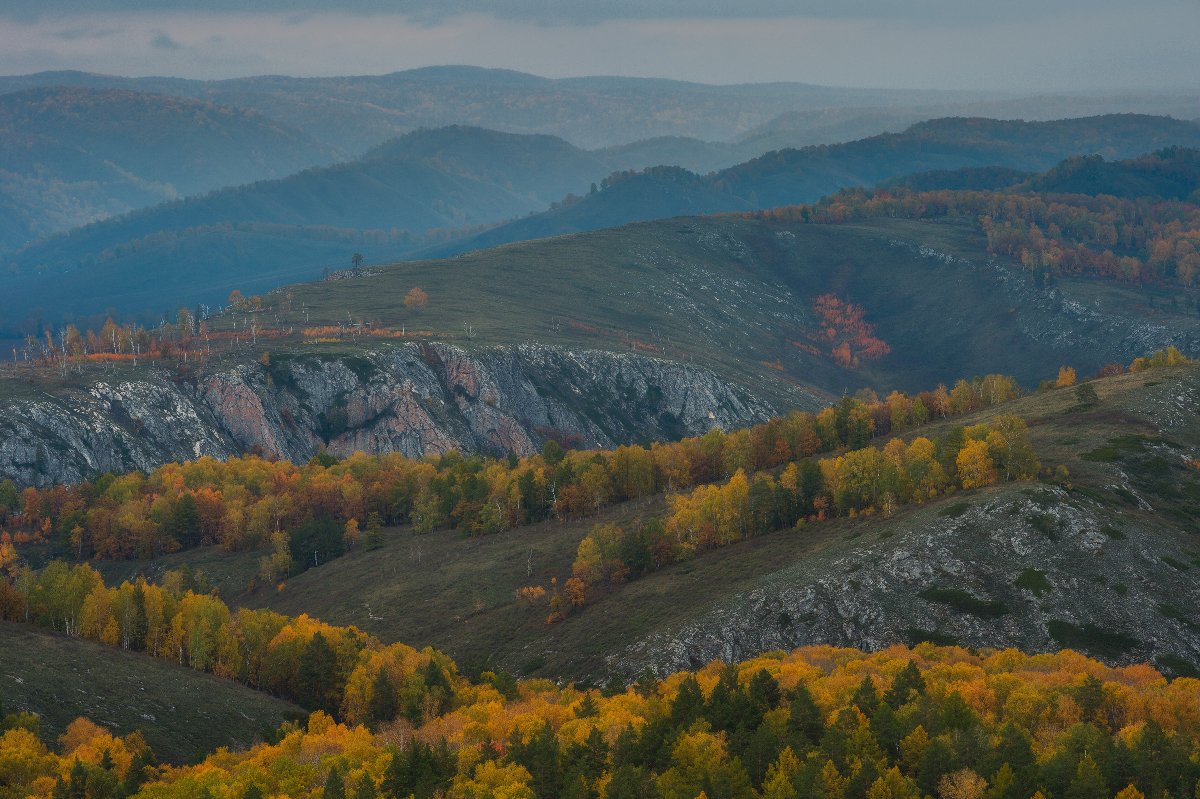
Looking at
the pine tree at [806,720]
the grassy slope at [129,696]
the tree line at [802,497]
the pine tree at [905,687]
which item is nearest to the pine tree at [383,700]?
the grassy slope at [129,696]

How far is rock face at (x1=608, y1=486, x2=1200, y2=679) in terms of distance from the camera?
136 metres

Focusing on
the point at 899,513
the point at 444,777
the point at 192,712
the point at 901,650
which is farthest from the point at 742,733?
the point at 899,513

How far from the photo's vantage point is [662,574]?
172 metres

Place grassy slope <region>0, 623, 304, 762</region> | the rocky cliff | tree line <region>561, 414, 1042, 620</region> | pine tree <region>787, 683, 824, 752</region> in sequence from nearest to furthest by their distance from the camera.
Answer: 1. pine tree <region>787, 683, 824, 752</region>
2. grassy slope <region>0, 623, 304, 762</region>
3. the rocky cliff
4. tree line <region>561, 414, 1042, 620</region>

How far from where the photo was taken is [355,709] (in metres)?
136

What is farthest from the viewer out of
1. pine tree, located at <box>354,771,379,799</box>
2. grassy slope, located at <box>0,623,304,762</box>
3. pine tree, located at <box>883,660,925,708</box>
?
grassy slope, located at <box>0,623,304,762</box>

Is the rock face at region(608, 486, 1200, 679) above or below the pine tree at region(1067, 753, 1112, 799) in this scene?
below

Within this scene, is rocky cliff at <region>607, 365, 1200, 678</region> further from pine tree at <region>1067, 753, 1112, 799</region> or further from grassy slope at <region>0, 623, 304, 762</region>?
pine tree at <region>1067, 753, 1112, 799</region>

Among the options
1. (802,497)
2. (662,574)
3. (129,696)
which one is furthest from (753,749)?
(802,497)

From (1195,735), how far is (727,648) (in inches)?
2272

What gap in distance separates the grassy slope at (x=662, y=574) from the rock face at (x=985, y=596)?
1874mm

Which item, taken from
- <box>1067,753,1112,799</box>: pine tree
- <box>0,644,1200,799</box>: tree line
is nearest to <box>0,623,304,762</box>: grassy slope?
<box>0,644,1200,799</box>: tree line

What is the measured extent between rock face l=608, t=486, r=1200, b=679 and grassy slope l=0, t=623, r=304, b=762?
4502cm

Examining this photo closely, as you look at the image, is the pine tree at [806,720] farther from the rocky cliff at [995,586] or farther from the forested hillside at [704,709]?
the rocky cliff at [995,586]
